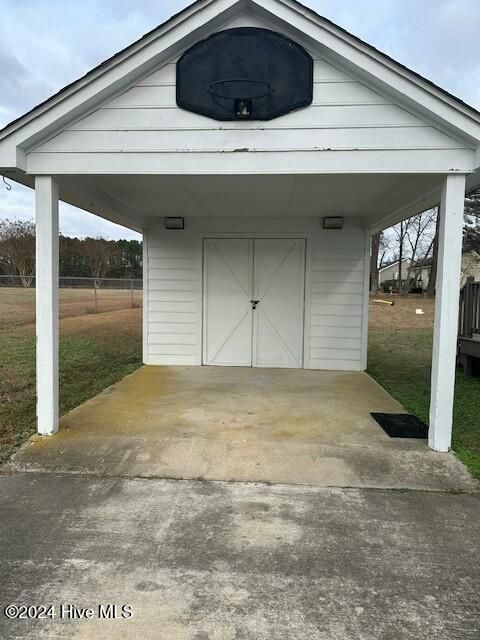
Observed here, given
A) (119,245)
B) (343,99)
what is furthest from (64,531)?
(119,245)

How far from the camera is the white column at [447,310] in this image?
371 cm

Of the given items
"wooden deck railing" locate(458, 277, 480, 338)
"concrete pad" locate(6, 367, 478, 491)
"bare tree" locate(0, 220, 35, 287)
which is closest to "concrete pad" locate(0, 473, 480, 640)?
"concrete pad" locate(6, 367, 478, 491)

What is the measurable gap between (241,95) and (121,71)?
1.02m

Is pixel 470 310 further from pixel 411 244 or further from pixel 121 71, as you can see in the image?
pixel 411 244

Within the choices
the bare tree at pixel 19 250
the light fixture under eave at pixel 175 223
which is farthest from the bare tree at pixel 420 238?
the light fixture under eave at pixel 175 223

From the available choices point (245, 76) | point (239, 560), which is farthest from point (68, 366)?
point (239, 560)

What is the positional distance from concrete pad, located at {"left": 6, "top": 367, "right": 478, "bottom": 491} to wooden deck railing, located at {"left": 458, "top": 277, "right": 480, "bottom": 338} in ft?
9.08

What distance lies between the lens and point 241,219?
7207mm

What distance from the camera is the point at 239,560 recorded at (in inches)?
89.4

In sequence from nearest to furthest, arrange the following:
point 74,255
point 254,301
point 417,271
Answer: point 254,301
point 74,255
point 417,271

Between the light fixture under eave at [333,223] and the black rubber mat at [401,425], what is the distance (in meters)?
3.33

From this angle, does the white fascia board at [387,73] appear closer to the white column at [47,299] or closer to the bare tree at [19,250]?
the white column at [47,299]

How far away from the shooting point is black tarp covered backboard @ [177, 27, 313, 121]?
3.69 metres

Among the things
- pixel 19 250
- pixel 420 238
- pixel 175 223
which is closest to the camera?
pixel 175 223
